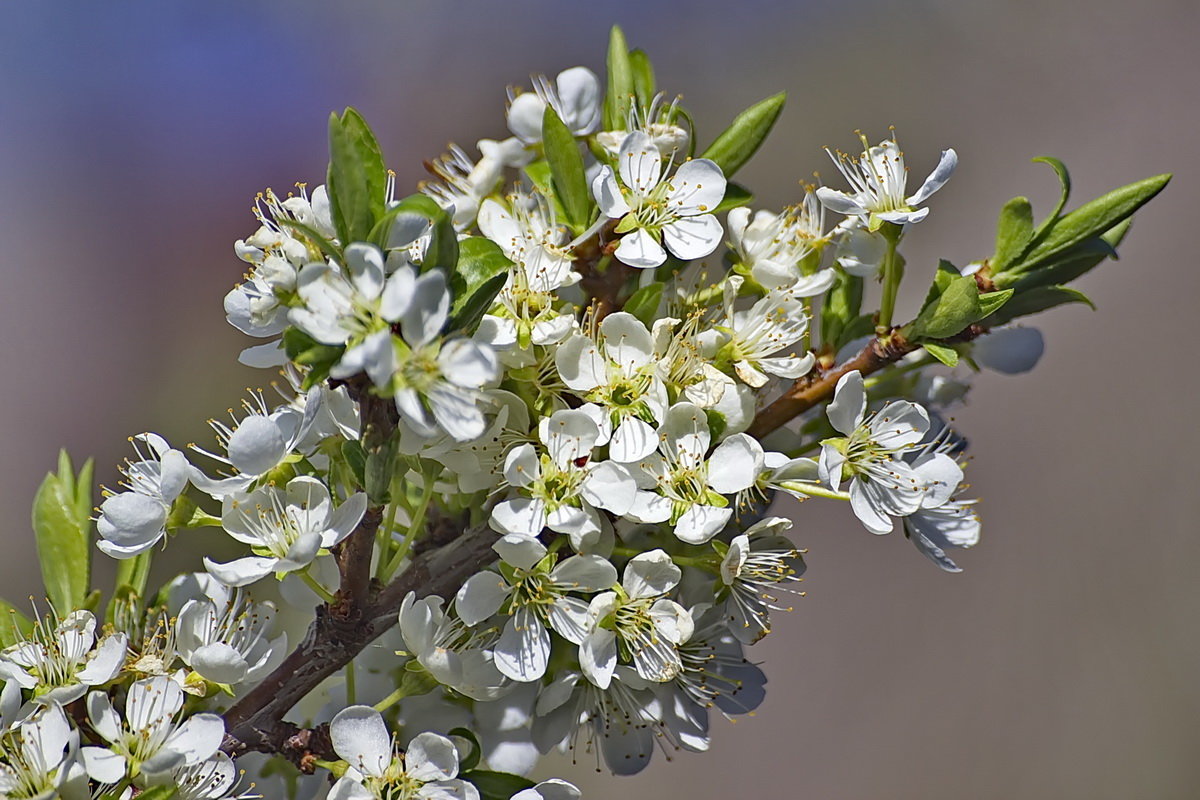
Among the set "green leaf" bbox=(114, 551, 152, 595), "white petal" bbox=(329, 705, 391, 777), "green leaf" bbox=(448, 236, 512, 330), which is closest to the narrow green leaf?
"green leaf" bbox=(448, 236, 512, 330)

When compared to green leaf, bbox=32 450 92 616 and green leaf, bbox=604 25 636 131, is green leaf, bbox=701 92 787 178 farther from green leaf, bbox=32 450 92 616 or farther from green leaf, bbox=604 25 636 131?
green leaf, bbox=32 450 92 616

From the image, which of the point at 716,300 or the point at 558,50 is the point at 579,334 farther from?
the point at 558,50

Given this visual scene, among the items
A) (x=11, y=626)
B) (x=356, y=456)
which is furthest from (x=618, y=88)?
(x=11, y=626)

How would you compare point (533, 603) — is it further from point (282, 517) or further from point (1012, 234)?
point (1012, 234)

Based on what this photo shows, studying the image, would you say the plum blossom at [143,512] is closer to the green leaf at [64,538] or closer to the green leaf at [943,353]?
the green leaf at [64,538]

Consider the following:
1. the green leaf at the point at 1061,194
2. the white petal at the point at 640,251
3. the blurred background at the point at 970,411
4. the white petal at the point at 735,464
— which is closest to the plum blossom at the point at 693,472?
the white petal at the point at 735,464

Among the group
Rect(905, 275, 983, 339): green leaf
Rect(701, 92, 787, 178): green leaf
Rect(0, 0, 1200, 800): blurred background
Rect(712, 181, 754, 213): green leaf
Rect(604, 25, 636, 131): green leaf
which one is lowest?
Rect(0, 0, 1200, 800): blurred background

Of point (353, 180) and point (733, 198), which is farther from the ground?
point (353, 180)

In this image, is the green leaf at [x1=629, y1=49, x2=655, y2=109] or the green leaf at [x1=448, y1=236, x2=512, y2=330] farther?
the green leaf at [x1=629, y1=49, x2=655, y2=109]

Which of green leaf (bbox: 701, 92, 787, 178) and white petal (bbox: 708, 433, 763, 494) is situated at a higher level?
green leaf (bbox: 701, 92, 787, 178)
